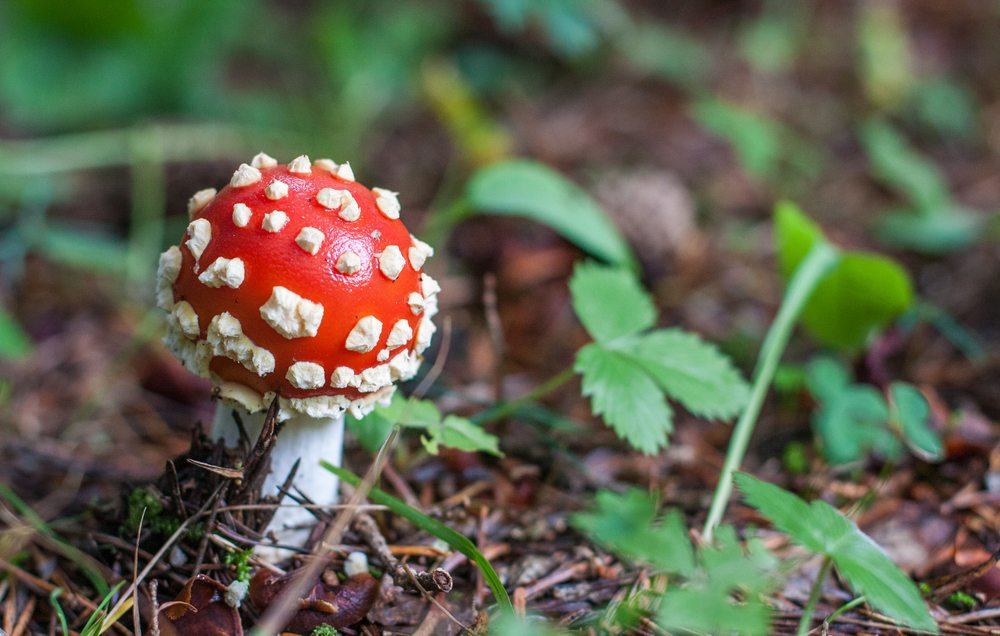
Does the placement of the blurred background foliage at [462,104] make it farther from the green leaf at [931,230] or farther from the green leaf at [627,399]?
the green leaf at [627,399]

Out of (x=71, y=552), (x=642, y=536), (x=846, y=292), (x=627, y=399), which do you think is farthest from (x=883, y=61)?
(x=71, y=552)

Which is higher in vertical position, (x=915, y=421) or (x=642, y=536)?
(x=642, y=536)

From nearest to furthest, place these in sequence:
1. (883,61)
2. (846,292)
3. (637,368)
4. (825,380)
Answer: (637,368) → (825,380) → (846,292) → (883,61)

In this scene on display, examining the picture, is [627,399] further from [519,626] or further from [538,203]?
[538,203]

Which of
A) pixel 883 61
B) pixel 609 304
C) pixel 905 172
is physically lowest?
pixel 609 304

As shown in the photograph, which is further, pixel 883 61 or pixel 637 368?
pixel 883 61

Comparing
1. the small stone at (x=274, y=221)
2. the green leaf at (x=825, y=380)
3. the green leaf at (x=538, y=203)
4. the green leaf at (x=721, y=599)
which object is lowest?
the green leaf at (x=825, y=380)

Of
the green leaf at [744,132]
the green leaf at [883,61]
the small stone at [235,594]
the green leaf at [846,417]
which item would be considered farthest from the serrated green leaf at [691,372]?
the green leaf at [883,61]
